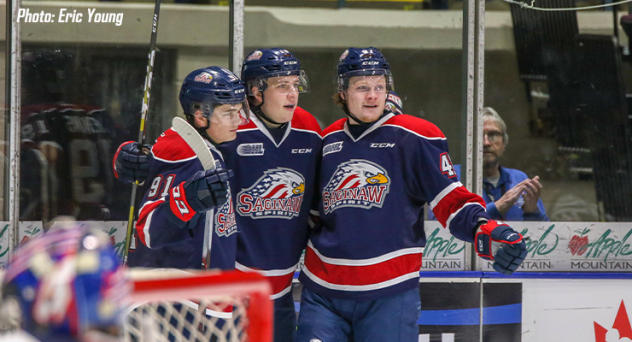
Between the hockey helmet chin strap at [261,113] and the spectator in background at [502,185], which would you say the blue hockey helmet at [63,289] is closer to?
the hockey helmet chin strap at [261,113]

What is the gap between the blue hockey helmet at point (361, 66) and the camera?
97.5 inches

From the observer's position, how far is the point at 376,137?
8.17 ft

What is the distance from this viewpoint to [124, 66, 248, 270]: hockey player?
6.80 ft

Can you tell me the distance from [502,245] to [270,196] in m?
0.88

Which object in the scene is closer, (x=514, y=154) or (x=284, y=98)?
(x=284, y=98)

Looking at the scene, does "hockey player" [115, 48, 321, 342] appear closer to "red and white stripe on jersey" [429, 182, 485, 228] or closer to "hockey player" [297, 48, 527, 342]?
"hockey player" [297, 48, 527, 342]

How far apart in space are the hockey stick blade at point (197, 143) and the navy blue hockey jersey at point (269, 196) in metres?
0.30

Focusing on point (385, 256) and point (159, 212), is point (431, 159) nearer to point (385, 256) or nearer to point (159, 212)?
point (385, 256)

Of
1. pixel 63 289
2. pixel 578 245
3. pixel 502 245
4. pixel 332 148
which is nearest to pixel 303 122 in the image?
pixel 332 148

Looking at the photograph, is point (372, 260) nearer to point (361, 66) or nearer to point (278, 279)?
point (278, 279)

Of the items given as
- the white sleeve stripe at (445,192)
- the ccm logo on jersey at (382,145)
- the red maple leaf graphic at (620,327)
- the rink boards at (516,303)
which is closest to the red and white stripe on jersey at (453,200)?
the white sleeve stripe at (445,192)

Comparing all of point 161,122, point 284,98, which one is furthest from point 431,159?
point 161,122

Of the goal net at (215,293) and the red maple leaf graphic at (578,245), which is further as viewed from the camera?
the red maple leaf graphic at (578,245)

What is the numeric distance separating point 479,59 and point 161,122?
6.10 ft
